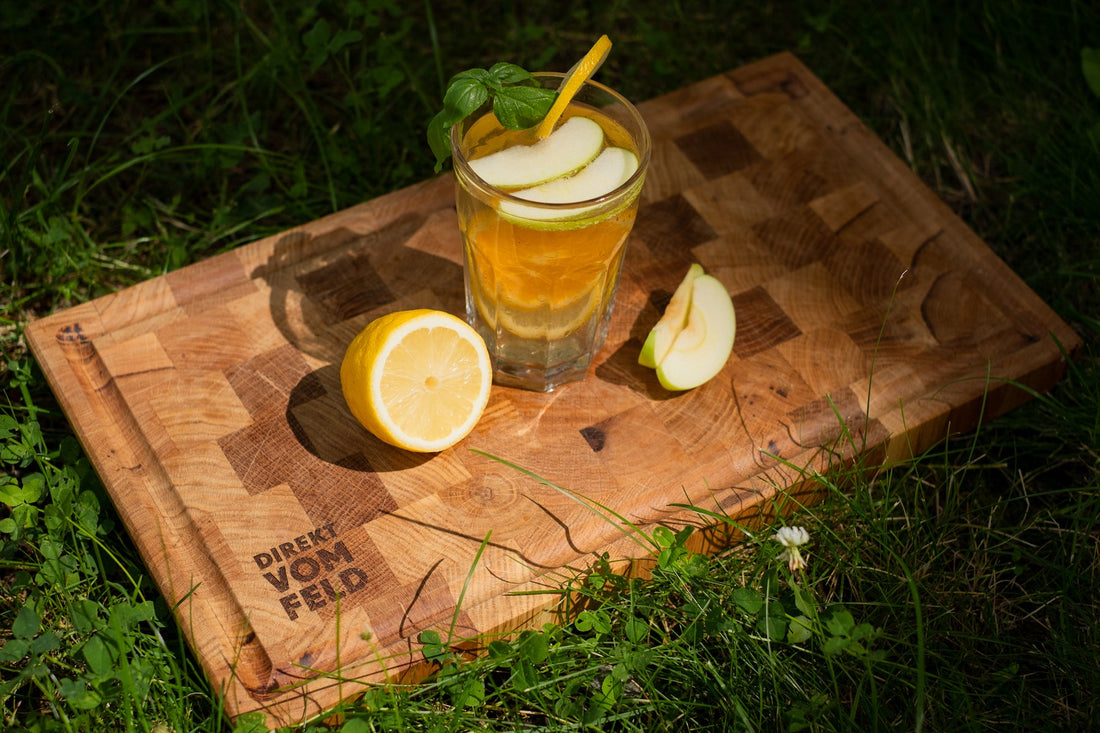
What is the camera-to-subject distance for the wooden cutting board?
1.78 metres

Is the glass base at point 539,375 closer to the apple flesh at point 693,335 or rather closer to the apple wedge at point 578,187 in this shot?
the apple flesh at point 693,335

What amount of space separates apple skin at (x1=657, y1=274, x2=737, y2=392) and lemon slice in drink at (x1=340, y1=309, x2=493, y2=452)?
38 centimetres

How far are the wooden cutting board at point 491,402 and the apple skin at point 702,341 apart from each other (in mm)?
51

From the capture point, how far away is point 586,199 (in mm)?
1778

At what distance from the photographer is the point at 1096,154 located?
265 centimetres

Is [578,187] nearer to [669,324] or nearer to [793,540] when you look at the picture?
[669,324]

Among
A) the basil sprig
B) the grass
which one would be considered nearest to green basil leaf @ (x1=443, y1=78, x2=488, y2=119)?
the basil sprig

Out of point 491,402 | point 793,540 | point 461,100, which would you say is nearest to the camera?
point 461,100

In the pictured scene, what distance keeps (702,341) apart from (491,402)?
45 cm

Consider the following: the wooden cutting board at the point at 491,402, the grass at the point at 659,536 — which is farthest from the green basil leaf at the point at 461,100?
the grass at the point at 659,536

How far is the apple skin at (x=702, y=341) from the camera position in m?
2.03

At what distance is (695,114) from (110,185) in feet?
5.10

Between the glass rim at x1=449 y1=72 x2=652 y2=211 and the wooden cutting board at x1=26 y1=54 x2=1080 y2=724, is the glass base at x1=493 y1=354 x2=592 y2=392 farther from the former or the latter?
the glass rim at x1=449 y1=72 x2=652 y2=211

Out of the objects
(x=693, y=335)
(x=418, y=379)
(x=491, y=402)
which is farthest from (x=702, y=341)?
(x=418, y=379)
